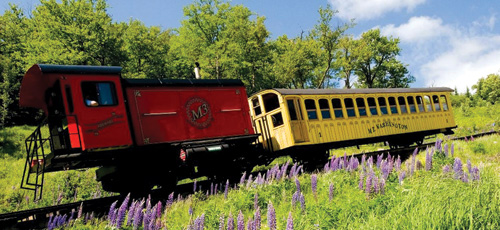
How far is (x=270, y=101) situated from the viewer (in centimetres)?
1287

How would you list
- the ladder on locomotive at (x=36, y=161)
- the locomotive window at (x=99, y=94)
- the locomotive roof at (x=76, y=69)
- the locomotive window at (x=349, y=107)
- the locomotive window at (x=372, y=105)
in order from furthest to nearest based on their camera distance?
the locomotive window at (x=372, y=105) → the locomotive window at (x=349, y=107) → the locomotive window at (x=99, y=94) → the locomotive roof at (x=76, y=69) → the ladder on locomotive at (x=36, y=161)

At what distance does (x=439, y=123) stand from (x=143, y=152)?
14497 mm

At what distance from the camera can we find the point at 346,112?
13016mm

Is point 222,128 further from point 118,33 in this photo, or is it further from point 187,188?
point 118,33

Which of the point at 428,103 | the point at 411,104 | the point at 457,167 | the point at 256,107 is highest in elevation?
the point at 256,107

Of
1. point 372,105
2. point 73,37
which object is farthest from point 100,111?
point 73,37

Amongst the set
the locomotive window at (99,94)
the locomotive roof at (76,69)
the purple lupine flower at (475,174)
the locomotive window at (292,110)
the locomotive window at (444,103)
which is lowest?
the purple lupine flower at (475,174)

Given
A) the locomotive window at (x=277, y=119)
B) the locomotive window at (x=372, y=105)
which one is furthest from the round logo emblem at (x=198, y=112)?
the locomotive window at (x=372, y=105)

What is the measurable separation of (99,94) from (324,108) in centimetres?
790

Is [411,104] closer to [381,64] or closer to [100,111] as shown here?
[100,111]

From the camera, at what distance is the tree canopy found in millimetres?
25719

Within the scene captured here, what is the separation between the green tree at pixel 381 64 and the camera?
57.5 metres

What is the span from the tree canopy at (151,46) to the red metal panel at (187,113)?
1178cm

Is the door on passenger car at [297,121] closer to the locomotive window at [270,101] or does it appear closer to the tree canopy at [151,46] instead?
the locomotive window at [270,101]
